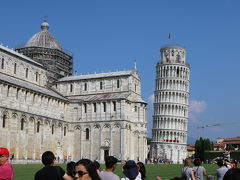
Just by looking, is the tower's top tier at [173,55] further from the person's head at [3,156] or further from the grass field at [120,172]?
the person's head at [3,156]

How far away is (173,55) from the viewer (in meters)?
96.6

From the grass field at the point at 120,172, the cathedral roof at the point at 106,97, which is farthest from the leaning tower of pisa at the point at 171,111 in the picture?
the grass field at the point at 120,172

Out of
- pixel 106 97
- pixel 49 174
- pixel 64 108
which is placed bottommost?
pixel 49 174

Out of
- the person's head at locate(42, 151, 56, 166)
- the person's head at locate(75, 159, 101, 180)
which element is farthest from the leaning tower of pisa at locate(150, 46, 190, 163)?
the person's head at locate(75, 159, 101, 180)

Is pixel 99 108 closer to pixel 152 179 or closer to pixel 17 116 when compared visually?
pixel 17 116

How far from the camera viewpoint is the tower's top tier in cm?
9612

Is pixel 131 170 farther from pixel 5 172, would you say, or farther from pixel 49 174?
pixel 5 172

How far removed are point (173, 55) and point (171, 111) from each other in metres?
14.0

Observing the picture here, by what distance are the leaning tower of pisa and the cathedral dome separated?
30.3 metres

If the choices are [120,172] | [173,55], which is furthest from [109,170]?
[173,55]

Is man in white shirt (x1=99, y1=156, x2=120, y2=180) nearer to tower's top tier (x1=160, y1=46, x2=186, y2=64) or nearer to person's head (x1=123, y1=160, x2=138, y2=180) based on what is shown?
person's head (x1=123, y1=160, x2=138, y2=180)

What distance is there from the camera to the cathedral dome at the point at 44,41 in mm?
70438

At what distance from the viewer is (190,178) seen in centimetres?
1091

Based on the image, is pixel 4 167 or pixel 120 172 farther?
pixel 120 172
